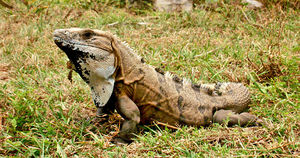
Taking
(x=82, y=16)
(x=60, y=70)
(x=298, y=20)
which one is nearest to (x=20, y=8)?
(x=82, y=16)

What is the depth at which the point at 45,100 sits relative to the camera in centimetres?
419

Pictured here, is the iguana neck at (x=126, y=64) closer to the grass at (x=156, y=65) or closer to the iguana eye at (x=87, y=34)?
the iguana eye at (x=87, y=34)

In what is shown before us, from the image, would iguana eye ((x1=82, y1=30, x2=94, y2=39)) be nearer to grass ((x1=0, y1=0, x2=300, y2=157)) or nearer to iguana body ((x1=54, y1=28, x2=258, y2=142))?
iguana body ((x1=54, y1=28, x2=258, y2=142))

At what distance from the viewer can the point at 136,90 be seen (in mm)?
3553

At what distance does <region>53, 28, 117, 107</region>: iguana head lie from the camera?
322cm

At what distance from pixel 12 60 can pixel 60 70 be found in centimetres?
90

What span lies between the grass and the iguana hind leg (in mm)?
154

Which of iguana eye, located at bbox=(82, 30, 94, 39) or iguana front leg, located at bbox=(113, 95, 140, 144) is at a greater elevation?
iguana eye, located at bbox=(82, 30, 94, 39)

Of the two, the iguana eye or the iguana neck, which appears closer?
the iguana eye

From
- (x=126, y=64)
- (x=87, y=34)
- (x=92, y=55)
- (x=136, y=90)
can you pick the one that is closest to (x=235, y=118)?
(x=136, y=90)

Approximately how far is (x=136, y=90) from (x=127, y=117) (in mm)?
330

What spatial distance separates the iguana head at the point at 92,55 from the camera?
10.6ft

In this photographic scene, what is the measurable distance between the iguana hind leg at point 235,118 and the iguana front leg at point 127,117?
1.05 metres

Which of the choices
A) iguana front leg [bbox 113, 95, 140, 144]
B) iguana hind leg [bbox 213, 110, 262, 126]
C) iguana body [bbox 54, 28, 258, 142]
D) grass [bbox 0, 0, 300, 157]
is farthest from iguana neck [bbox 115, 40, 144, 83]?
iguana hind leg [bbox 213, 110, 262, 126]
